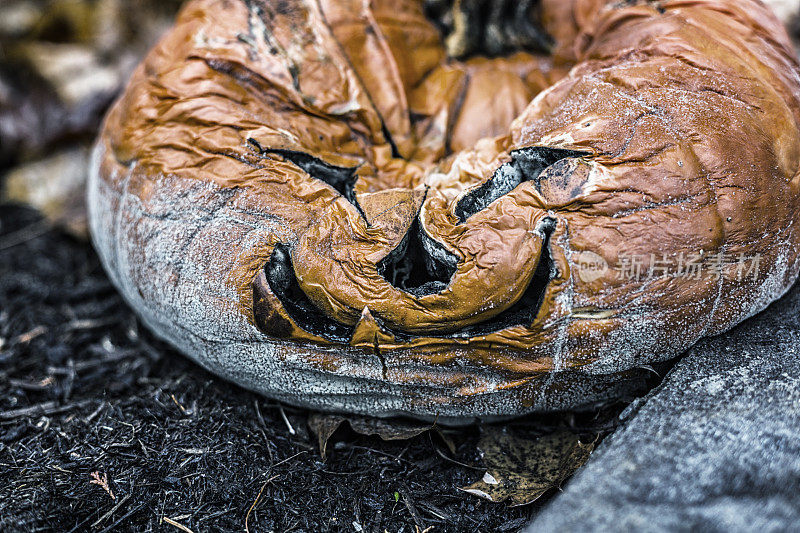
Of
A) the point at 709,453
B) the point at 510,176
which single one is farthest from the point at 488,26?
the point at 709,453

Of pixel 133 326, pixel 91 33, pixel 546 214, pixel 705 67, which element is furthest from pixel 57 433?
pixel 91 33

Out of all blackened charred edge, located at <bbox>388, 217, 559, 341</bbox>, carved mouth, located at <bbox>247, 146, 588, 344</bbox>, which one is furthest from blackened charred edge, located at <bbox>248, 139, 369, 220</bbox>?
blackened charred edge, located at <bbox>388, 217, 559, 341</bbox>

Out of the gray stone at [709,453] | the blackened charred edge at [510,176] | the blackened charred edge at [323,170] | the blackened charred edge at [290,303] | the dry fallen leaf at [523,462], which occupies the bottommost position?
the dry fallen leaf at [523,462]

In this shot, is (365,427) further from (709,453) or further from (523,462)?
(709,453)

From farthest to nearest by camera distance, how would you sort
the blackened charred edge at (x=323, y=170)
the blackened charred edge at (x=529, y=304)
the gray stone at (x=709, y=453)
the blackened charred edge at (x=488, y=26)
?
the blackened charred edge at (x=488, y=26)
the blackened charred edge at (x=323, y=170)
the blackened charred edge at (x=529, y=304)
the gray stone at (x=709, y=453)

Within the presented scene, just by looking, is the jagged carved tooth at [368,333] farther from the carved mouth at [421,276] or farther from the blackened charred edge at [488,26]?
the blackened charred edge at [488,26]

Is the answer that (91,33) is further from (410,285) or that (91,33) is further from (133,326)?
(410,285)

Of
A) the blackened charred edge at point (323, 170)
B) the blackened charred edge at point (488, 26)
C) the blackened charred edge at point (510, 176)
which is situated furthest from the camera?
the blackened charred edge at point (488, 26)

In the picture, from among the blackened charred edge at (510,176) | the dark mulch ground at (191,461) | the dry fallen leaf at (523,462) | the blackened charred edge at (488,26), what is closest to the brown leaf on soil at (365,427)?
the dark mulch ground at (191,461)
